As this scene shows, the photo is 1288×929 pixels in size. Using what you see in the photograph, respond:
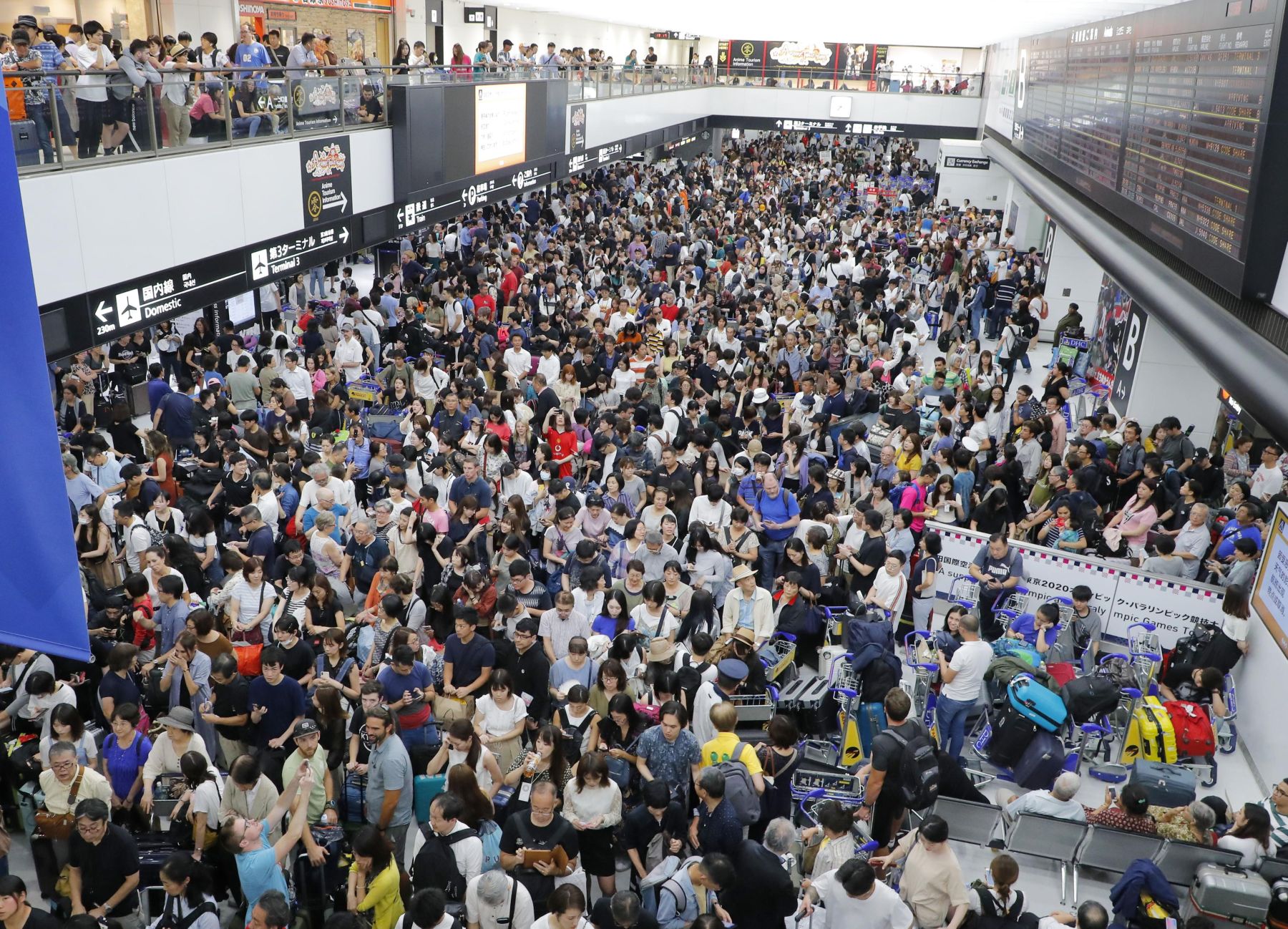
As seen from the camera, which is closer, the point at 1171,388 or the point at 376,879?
the point at 376,879

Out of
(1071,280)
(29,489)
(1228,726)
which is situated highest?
(29,489)

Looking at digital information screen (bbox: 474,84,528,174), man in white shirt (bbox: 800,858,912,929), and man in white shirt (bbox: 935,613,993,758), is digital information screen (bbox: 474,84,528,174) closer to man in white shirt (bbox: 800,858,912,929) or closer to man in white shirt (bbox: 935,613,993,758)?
man in white shirt (bbox: 935,613,993,758)

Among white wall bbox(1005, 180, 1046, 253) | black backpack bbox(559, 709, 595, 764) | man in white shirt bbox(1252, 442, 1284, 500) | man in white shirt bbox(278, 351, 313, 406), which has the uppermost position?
white wall bbox(1005, 180, 1046, 253)

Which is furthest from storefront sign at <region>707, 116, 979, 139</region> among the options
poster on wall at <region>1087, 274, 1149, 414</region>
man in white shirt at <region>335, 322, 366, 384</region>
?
man in white shirt at <region>335, 322, 366, 384</region>

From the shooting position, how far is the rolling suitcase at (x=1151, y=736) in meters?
7.54

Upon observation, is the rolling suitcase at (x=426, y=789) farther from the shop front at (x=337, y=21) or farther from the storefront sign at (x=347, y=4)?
the storefront sign at (x=347, y=4)

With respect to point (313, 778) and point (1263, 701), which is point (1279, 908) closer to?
point (1263, 701)

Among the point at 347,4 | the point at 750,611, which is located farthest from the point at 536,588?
the point at 347,4

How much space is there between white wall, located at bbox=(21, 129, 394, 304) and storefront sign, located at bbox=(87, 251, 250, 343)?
0.33 ft

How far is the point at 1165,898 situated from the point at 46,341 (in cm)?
882

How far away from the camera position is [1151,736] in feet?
24.7

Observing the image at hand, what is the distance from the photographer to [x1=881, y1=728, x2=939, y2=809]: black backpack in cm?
603

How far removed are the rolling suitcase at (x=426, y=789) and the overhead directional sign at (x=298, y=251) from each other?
7489 millimetres

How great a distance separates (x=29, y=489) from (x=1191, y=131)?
9.02 metres
